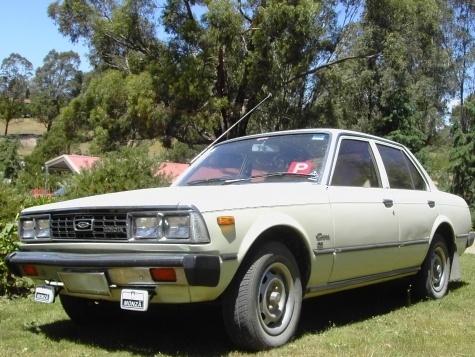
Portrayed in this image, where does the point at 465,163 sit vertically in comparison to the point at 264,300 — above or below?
above

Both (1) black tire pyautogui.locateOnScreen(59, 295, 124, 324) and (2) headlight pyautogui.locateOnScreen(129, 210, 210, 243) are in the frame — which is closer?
(2) headlight pyautogui.locateOnScreen(129, 210, 210, 243)

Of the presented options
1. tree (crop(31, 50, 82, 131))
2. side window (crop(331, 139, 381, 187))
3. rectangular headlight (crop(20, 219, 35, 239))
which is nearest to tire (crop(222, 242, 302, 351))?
side window (crop(331, 139, 381, 187))

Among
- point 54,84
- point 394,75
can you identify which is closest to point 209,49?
point 394,75

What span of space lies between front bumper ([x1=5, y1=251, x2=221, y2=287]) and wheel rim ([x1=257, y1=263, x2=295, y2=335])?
1.80 ft

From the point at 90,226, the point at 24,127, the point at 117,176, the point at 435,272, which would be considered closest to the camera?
the point at 90,226

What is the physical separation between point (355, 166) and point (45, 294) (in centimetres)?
A: 279

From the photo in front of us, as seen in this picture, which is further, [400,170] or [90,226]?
[400,170]

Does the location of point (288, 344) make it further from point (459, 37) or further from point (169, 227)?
point (459, 37)

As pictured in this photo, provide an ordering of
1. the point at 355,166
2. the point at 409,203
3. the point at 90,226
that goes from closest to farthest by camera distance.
→ the point at 90,226, the point at 355,166, the point at 409,203

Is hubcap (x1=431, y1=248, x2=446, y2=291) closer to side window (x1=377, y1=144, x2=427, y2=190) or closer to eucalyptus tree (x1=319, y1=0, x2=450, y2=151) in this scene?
side window (x1=377, y1=144, x2=427, y2=190)

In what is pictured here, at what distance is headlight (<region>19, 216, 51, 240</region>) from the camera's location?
4488 millimetres

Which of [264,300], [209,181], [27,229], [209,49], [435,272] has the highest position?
[209,49]

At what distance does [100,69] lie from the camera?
27938mm

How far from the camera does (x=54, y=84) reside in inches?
2793
